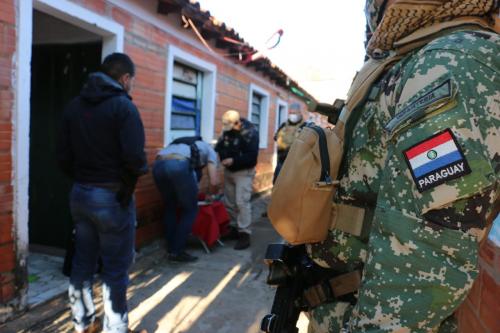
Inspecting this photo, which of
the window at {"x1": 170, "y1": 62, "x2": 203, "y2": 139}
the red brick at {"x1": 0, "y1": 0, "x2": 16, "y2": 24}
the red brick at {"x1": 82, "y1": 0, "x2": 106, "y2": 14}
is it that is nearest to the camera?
the red brick at {"x1": 0, "y1": 0, "x2": 16, "y2": 24}

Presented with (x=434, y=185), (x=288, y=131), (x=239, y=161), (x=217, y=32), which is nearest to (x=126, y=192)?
(x=434, y=185)

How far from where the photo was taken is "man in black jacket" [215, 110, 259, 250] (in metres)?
5.09

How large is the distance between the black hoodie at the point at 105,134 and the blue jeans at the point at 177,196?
1680 mm

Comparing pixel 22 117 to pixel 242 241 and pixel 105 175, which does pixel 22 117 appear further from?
pixel 242 241

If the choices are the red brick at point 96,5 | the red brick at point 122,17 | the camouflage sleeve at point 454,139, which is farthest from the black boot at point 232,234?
the camouflage sleeve at point 454,139

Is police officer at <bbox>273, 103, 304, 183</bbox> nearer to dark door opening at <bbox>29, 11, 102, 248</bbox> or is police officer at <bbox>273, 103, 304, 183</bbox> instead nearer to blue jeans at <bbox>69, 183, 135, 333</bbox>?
dark door opening at <bbox>29, 11, 102, 248</bbox>

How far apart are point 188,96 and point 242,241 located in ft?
7.14

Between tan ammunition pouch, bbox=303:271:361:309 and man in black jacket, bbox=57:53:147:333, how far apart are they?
1582 millimetres

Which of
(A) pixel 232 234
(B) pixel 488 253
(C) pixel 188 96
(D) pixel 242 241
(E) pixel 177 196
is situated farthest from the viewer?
(C) pixel 188 96

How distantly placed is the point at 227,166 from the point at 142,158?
2.62 meters

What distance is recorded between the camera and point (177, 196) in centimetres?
436

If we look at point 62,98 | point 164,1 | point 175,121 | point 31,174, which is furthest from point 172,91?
point 31,174

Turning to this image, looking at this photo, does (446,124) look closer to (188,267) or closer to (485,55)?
(485,55)

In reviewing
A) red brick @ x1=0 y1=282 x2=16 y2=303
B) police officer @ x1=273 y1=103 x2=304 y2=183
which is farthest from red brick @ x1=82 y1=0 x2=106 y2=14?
police officer @ x1=273 y1=103 x2=304 y2=183
